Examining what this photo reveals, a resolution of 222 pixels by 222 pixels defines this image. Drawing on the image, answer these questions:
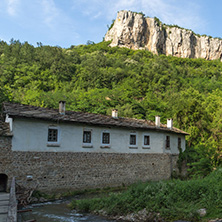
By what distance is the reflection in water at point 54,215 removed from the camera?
1020cm

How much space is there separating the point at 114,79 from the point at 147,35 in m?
62.6

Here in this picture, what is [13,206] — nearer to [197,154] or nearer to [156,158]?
[156,158]

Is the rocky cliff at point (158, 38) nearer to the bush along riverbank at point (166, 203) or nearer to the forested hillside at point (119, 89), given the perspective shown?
the forested hillside at point (119, 89)

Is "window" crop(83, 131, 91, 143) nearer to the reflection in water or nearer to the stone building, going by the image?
the stone building

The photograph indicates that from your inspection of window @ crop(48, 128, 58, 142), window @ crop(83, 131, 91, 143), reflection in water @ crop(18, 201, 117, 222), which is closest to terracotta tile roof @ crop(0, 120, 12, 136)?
window @ crop(48, 128, 58, 142)

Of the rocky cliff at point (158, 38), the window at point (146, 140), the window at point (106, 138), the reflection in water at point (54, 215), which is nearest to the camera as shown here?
the reflection in water at point (54, 215)

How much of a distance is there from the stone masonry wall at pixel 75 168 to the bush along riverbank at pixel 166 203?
337 cm

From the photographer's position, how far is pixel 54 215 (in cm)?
1091

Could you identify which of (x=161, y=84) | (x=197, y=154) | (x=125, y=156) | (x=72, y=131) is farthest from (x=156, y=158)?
(x=161, y=84)

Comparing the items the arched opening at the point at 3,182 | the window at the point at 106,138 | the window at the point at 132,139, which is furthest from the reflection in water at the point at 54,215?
the window at the point at 132,139

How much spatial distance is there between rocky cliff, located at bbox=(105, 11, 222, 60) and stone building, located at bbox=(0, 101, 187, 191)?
3656 inches

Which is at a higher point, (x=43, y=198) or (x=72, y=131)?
(x=72, y=131)

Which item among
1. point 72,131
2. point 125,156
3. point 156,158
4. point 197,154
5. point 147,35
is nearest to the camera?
point 72,131

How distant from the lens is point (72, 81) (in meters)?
56.7
